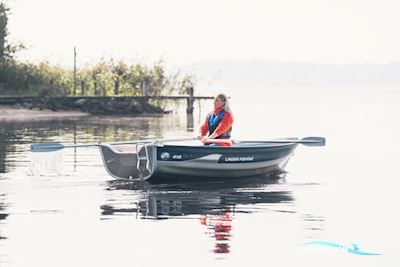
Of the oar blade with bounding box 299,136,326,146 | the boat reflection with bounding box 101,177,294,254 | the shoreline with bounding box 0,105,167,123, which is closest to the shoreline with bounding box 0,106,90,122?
the shoreline with bounding box 0,105,167,123

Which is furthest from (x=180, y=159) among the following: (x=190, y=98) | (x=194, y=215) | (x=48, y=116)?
(x=190, y=98)

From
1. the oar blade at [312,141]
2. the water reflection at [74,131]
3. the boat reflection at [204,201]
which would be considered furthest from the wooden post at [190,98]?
the boat reflection at [204,201]

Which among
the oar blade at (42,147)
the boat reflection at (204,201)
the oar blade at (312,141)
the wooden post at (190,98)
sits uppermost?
the wooden post at (190,98)

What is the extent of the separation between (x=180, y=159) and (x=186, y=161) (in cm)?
17

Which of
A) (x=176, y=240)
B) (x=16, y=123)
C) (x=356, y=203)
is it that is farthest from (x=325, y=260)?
(x=16, y=123)

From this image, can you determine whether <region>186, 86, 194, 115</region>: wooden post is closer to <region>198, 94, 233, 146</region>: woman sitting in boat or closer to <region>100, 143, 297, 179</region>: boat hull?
<region>100, 143, 297, 179</region>: boat hull

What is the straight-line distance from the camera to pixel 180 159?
21188 millimetres

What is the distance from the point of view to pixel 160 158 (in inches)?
827

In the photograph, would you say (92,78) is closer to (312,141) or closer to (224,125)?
(312,141)

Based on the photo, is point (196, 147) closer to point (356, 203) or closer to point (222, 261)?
point (356, 203)

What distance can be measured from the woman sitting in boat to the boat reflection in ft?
2.90

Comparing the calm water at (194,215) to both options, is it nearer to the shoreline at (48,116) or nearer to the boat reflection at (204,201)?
the boat reflection at (204,201)

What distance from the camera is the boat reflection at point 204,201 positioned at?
56.0 ft

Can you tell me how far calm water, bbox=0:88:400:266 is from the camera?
14016mm
